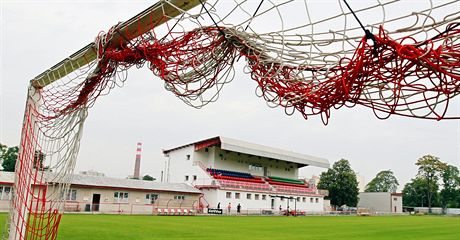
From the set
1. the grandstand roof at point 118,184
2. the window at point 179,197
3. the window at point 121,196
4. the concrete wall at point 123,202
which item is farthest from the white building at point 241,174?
the window at point 121,196

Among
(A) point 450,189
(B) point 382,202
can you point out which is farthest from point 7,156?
(A) point 450,189

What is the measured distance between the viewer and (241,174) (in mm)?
39594

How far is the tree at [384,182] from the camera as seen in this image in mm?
85019

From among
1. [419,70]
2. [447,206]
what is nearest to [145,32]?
[419,70]

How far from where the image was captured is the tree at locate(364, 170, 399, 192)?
85019 millimetres

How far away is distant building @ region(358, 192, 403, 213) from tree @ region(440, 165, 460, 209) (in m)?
12.3

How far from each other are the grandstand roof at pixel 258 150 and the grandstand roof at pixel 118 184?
430 centimetres

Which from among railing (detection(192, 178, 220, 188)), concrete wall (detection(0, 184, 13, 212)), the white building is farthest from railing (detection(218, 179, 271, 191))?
concrete wall (detection(0, 184, 13, 212))

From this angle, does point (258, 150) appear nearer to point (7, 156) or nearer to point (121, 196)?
point (121, 196)

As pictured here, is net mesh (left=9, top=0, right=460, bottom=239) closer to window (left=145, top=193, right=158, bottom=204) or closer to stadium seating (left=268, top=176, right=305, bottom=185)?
window (left=145, top=193, right=158, bottom=204)

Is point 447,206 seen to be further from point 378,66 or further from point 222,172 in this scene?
point 378,66

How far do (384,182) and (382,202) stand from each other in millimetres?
31612

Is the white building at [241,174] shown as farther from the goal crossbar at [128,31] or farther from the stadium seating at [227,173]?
the goal crossbar at [128,31]

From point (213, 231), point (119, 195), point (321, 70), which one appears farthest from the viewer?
point (119, 195)
